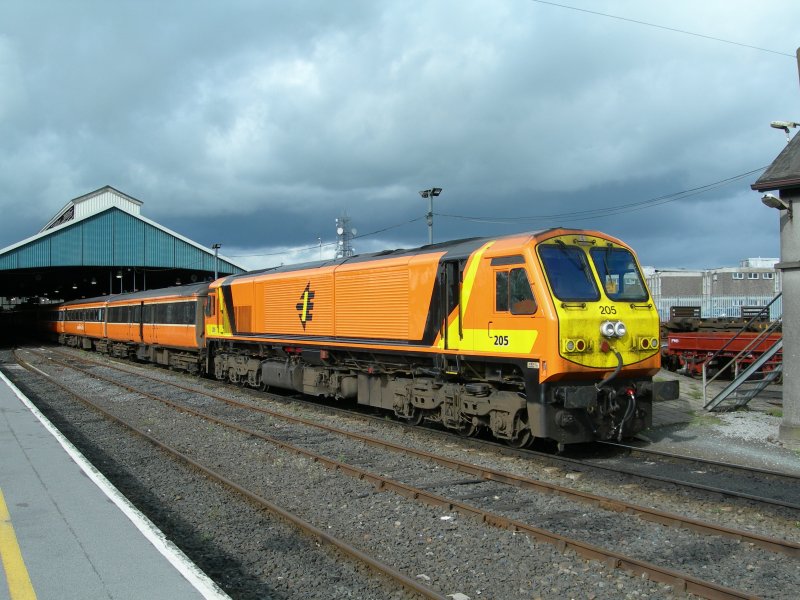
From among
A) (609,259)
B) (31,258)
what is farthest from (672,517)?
(31,258)

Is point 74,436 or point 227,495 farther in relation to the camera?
point 74,436

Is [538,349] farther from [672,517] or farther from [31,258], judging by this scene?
[31,258]

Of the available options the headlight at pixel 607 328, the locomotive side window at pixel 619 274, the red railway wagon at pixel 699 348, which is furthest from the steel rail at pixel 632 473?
the red railway wagon at pixel 699 348

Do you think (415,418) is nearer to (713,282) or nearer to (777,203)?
(777,203)

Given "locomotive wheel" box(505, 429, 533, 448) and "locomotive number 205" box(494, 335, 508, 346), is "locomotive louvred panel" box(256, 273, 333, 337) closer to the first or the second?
"locomotive number 205" box(494, 335, 508, 346)

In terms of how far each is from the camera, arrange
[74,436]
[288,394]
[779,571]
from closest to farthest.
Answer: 1. [779,571]
2. [74,436]
3. [288,394]

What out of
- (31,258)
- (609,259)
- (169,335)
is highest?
(31,258)

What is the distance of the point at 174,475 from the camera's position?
8531 mm

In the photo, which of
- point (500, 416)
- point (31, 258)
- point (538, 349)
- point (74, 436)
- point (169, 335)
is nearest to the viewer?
point (538, 349)

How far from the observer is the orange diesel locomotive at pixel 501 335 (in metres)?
8.37

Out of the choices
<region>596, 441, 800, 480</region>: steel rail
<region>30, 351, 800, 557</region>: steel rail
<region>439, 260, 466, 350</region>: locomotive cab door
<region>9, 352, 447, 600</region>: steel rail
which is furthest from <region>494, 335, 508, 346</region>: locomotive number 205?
<region>9, 352, 447, 600</region>: steel rail

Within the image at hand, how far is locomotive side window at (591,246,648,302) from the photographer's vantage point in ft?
29.9

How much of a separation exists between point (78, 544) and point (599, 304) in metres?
6.89

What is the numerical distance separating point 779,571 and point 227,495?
581 centimetres
